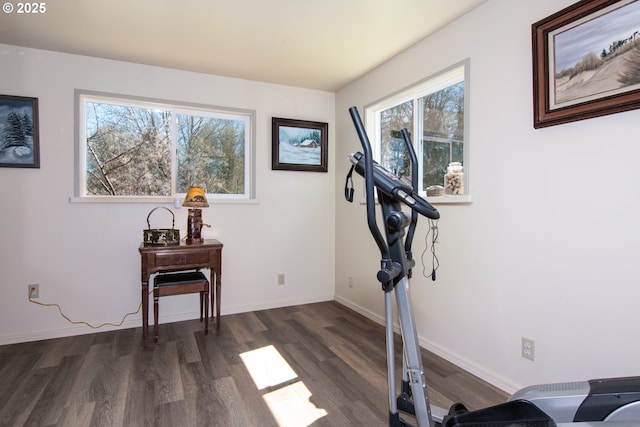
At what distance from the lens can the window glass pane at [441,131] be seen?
251 cm

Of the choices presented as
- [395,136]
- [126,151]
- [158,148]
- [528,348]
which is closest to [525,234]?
[528,348]

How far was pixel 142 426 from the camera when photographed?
1743 millimetres

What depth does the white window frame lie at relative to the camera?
296 centimetres

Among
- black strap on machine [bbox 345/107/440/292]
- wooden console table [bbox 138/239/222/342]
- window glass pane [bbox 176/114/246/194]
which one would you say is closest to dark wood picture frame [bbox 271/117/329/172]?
window glass pane [bbox 176/114/246/194]

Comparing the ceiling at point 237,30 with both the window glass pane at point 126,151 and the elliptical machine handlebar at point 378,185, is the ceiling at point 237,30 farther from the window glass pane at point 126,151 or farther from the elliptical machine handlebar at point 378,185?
the elliptical machine handlebar at point 378,185

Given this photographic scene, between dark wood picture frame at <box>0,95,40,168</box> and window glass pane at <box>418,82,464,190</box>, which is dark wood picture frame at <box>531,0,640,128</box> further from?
dark wood picture frame at <box>0,95,40,168</box>

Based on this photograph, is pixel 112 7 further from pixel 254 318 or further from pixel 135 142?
pixel 254 318

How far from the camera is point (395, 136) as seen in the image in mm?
3234

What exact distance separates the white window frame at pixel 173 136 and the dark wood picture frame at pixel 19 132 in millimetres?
282

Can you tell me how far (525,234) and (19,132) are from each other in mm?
3767

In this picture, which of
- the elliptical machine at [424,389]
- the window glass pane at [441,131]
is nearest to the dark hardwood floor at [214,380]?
the elliptical machine at [424,389]

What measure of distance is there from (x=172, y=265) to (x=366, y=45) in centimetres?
239

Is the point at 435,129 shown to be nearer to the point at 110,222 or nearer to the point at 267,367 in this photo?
the point at 267,367

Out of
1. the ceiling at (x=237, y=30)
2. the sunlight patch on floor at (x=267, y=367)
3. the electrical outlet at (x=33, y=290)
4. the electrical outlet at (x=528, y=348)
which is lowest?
the sunlight patch on floor at (x=267, y=367)
